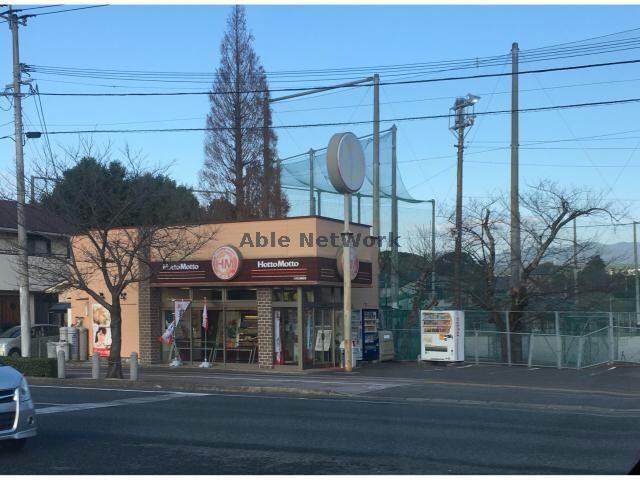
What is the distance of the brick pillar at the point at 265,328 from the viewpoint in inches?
1021

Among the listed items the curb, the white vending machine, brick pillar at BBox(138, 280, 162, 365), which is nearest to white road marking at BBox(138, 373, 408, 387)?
the curb

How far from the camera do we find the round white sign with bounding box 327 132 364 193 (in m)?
24.9

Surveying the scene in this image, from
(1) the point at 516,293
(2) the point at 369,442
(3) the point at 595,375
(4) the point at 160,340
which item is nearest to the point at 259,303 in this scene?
(4) the point at 160,340

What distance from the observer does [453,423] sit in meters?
13.4

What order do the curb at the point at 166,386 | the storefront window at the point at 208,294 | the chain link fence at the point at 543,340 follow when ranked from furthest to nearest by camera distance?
the storefront window at the point at 208,294
the chain link fence at the point at 543,340
the curb at the point at 166,386

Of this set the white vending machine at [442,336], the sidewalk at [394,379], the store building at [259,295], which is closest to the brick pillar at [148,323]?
the store building at [259,295]

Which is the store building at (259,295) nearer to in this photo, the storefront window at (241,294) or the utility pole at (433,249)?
the storefront window at (241,294)

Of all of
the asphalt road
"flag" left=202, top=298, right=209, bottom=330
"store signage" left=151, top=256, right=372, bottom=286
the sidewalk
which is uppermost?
"store signage" left=151, top=256, right=372, bottom=286

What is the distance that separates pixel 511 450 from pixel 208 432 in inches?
184

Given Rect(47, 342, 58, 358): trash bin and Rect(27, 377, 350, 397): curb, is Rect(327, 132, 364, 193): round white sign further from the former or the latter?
Rect(47, 342, 58, 358): trash bin

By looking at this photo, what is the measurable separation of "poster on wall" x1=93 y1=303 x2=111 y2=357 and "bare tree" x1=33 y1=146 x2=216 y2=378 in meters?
1.92

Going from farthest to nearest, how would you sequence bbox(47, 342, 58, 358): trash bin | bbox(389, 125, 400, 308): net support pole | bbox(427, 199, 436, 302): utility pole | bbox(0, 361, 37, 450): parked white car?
bbox(427, 199, 436, 302): utility pole < bbox(389, 125, 400, 308): net support pole < bbox(47, 342, 58, 358): trash bin < bbox(0, 361, 37, 450): parked white car

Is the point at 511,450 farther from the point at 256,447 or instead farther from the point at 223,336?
the point at 223,336

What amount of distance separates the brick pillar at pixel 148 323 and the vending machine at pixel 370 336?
25.0 feet
